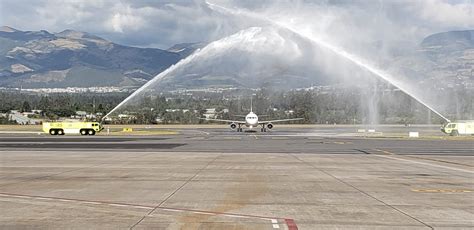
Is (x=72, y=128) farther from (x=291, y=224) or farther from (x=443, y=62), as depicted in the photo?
(x=443, y=62)

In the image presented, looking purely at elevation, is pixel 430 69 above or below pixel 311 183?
above

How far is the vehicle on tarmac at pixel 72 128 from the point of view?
75.1m

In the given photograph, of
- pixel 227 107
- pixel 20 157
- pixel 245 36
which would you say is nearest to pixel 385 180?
pixel 20 157

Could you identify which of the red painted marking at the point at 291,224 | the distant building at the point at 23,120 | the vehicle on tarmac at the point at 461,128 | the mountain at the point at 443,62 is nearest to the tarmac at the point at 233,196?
the red painted marking at the point at 291,224

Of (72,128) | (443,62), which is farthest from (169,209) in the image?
(443,62)

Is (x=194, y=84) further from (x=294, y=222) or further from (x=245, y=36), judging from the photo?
(x=294, y=222)

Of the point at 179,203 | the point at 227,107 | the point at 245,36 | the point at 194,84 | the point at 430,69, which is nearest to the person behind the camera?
the point at 179,203

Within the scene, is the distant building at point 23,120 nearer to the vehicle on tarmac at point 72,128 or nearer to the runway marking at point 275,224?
the vehicle on tarmac at point 72,128

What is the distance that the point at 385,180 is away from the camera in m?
22.9

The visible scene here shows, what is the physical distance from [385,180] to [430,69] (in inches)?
2877

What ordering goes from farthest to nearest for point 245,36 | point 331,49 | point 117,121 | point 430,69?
point 117,121, point 430,69, point 245,36, point 331,49

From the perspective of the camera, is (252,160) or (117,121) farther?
(117,121)

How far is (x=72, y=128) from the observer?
7588cm

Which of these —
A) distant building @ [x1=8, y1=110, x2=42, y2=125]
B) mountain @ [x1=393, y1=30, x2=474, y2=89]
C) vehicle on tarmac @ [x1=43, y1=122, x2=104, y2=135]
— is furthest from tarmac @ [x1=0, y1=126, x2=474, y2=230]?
distant building @ [x1=8, y1=110, x2=42, y2=125]
